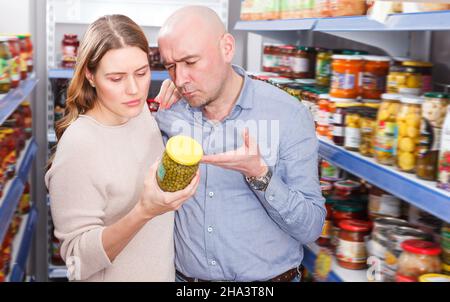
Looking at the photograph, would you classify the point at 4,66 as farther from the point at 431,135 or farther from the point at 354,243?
the point at 431,135

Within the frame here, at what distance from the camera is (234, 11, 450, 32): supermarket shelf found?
137 cm

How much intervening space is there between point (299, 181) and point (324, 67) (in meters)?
0.99

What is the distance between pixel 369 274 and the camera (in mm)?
1833

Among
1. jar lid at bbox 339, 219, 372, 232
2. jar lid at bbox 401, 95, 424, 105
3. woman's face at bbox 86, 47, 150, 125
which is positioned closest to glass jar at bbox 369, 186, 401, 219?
jar lid at bbox 339, 219, 372, 232

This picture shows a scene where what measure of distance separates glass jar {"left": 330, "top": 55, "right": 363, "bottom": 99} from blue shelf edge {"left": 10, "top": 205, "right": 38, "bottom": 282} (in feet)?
4.70

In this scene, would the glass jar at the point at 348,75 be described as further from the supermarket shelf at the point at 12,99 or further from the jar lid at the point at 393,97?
the supermarket shelf at the point at 12,99

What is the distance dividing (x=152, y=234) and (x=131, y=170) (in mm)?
175

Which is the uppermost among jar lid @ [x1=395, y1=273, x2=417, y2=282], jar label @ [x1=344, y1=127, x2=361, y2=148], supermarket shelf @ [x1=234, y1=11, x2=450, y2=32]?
supermarket shelf @ [x1=234, y1=11, x2=450, y2=32]

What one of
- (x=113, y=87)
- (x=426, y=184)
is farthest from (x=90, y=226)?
(x=426, y=184)

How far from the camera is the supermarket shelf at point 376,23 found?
137cm

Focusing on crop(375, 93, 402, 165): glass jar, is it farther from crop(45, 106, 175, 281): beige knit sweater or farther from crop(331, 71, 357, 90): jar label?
crop(45, 106, 175, 281): beige knit sweater

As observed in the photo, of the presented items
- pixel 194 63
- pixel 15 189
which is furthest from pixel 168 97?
pixel 15 189

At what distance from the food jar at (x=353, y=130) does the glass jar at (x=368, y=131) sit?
0.09ft
